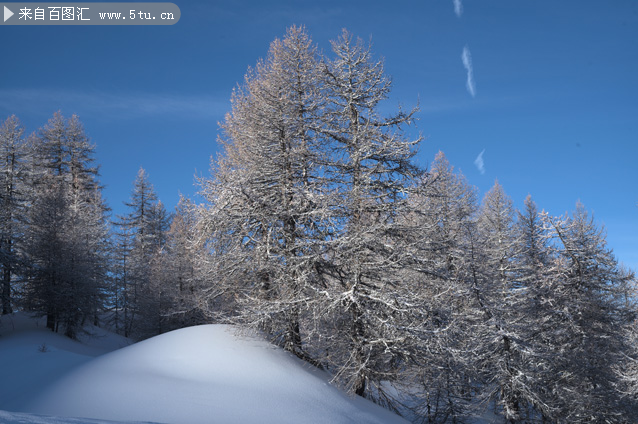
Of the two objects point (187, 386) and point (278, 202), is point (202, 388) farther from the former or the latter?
point (278, 202)

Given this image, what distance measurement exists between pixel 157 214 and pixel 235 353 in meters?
33.4

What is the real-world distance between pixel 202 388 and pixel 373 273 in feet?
16.3

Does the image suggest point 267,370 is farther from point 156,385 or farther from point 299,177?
point 299,177

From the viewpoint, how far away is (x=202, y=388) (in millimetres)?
7492

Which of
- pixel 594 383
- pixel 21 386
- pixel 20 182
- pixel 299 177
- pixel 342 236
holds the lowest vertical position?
pixel 594 383

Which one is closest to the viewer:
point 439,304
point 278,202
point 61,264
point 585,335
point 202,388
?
point 202,388

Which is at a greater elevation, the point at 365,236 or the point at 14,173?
the point at 14,173

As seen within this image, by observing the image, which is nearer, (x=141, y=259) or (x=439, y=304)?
(x=439, y=304)

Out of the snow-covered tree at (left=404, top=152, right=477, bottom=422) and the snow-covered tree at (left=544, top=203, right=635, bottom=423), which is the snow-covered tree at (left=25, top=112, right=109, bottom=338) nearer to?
the snow-covered tree at (left=404, top=152, right=477, bottom=422)

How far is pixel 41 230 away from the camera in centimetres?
2269

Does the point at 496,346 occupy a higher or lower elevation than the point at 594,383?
higher

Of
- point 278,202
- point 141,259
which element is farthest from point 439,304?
point 141,259

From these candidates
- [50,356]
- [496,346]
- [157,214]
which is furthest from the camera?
[157,214]

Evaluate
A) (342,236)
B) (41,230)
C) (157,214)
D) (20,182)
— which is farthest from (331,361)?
(157,214)
